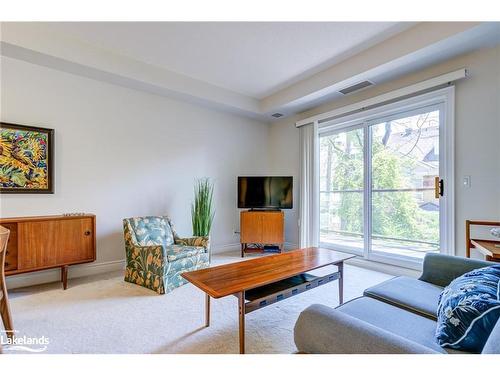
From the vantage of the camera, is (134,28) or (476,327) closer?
(476,327)

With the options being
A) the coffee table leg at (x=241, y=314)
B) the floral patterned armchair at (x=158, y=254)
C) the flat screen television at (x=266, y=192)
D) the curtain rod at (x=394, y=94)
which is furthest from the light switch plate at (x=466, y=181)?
the floral patterned armchair at (x=158, y=254)

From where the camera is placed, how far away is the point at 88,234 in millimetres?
2814

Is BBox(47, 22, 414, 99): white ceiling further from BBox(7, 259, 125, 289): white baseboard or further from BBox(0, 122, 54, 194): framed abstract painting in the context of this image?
BBox(7, 259, 125, 289): white baseboard

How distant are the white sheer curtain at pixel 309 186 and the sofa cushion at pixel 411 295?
233 cm

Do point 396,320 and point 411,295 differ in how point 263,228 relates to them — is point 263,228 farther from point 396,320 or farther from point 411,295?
point 396,320

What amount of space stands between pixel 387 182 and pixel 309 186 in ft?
3.99

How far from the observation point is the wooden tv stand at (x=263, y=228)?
413cm

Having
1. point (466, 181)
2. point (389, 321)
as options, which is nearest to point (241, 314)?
point (389, 321)

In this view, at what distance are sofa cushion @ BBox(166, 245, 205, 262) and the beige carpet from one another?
0.35m

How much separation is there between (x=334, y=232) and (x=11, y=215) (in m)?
4.38

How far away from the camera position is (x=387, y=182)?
3.46 metres
